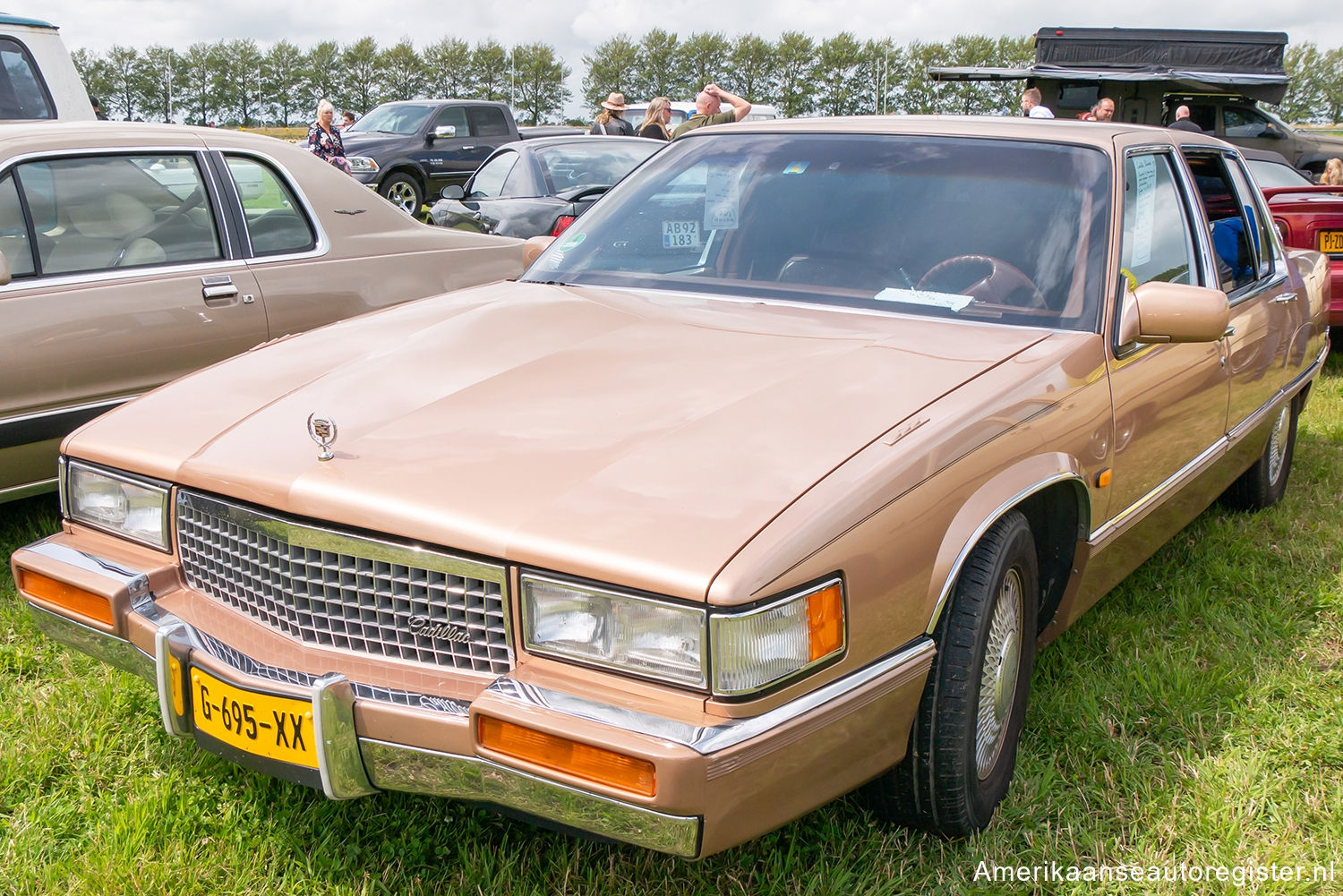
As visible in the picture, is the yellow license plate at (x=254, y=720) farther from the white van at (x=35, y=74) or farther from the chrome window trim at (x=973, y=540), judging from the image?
the white van at (x=35, y=74)

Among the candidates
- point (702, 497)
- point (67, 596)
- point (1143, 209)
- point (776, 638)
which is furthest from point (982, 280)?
point (67, 596)

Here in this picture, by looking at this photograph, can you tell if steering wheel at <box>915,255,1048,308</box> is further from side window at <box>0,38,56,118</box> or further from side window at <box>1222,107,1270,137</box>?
side window at <box>1222,107,1270,137</box>

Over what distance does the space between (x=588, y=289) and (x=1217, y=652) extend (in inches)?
80.3

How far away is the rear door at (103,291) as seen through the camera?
368 cm

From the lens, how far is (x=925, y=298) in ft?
9.14

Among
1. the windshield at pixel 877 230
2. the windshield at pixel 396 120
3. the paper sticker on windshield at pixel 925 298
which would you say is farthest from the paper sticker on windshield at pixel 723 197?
the windshield at pixel 396 120

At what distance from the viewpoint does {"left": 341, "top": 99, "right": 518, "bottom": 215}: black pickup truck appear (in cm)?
1587

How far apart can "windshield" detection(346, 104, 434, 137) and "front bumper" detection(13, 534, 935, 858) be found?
604 inches

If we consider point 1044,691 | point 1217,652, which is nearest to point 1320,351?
point 1217,652

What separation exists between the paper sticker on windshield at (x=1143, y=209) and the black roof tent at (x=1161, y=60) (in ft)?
39.2

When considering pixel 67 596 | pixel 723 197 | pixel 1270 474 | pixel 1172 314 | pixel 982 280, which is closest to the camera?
pixel 67 596

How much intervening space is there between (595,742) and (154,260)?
326cm

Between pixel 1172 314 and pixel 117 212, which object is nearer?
pixel 1172 314

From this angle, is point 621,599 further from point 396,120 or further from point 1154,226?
point 396,120
